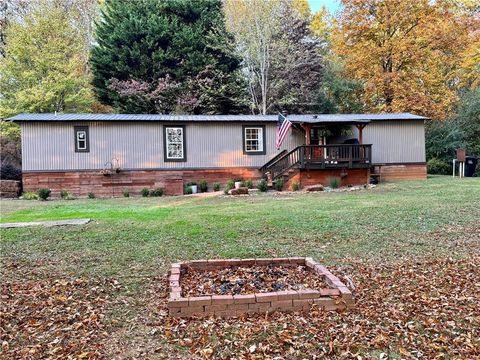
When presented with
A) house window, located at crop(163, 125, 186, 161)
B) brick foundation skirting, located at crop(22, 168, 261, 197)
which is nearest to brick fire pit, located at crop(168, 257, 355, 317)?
brick foundation skirting, located at crop(22, 168, 261, 197)

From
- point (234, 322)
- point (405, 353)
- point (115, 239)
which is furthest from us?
point (115, 239)

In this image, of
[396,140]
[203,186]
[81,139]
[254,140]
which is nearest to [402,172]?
[396,140]

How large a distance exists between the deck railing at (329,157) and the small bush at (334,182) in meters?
0.49

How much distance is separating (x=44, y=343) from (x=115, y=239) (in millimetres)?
3151

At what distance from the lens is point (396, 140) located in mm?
16766

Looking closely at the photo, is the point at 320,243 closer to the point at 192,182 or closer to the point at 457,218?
the point at 457,218

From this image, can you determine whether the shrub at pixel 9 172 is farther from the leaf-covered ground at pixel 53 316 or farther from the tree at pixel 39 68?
the leaf-covered ground at pixel 53 316

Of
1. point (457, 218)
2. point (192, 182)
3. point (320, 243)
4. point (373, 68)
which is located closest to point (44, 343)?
point (320, 243)

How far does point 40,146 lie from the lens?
14391 mm

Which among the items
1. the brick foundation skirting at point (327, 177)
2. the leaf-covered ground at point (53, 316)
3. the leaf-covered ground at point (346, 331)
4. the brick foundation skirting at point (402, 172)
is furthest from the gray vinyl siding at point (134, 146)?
the leaf-covered ground at point (346, 331)

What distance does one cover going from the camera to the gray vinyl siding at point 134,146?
14398 millimetres

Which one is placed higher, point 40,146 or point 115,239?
point 40,146

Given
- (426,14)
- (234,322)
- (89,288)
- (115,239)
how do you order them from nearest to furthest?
(234,322), (89,288), (115,239), (426,14)

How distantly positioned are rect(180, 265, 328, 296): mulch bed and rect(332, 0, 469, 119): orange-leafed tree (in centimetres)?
1996
